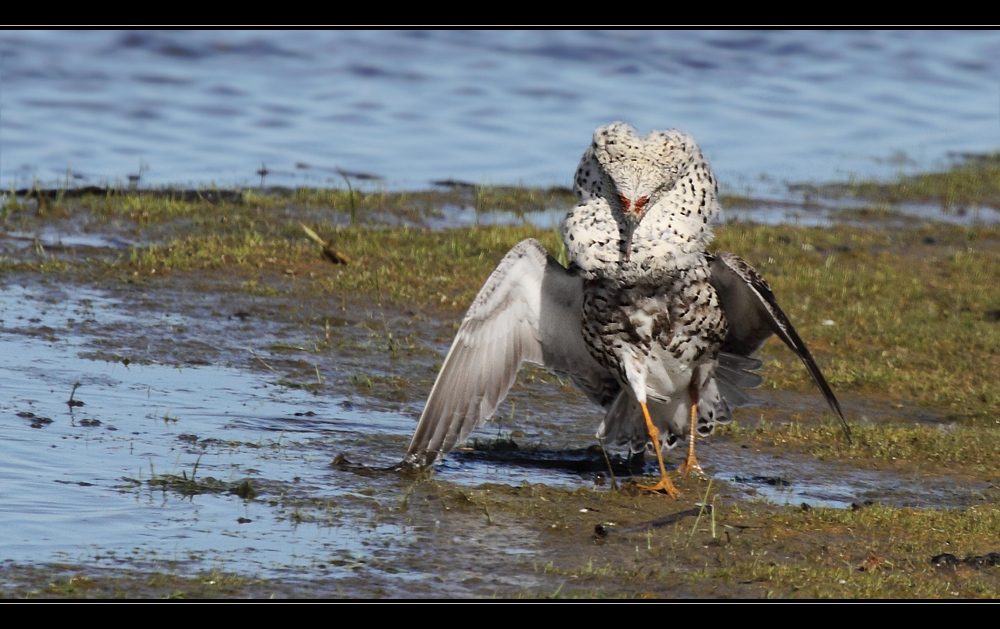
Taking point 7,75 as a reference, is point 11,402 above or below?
below

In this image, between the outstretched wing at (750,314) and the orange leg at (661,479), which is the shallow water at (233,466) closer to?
the orange leg at (661,479)

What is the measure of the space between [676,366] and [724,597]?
167cm

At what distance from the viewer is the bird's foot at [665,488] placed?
573 centimetres

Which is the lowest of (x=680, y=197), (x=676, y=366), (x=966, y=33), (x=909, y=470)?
(x=909, y=470)

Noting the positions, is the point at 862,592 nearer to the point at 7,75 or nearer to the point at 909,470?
the point at 909,470

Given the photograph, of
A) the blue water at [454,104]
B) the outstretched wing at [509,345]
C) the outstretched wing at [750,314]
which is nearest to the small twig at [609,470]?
the outstretched wing at [509,345]

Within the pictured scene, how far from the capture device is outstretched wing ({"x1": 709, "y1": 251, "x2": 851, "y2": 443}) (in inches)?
227

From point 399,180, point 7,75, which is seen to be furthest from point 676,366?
point 7,75

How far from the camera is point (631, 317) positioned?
226 inches

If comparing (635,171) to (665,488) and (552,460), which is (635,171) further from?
(552,460)

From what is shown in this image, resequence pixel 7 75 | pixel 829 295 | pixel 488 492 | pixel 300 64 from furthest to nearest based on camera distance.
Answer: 1. pixel 300 64
2. pixel 7 75
3. pixel 829 295
4. pixel 488 492

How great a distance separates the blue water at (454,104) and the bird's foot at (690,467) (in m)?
6.90

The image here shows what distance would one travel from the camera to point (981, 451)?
6.52 m

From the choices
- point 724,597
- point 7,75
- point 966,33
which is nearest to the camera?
point 724,597
